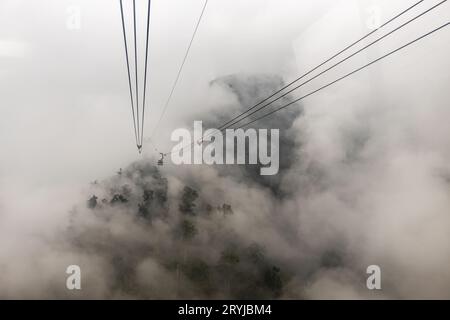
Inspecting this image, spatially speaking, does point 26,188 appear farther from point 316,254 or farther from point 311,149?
point 316,254

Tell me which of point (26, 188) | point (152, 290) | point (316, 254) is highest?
point (26, 188)

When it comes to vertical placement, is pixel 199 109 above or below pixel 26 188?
above

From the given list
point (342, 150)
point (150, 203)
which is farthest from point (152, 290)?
point (342, 150)

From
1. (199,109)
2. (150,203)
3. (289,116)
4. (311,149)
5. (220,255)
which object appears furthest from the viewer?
(220,255)

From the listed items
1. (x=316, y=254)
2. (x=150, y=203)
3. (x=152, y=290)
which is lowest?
(x=152, y=290)
